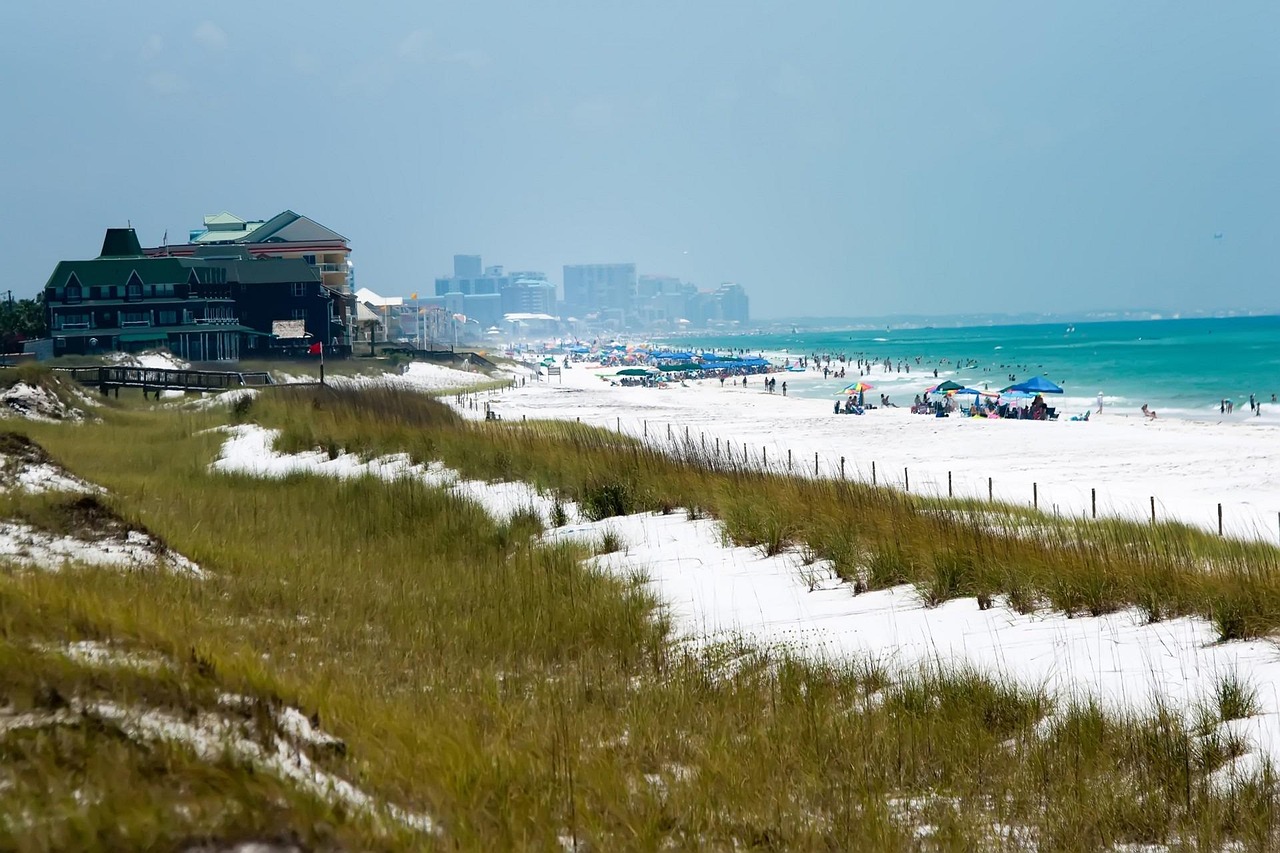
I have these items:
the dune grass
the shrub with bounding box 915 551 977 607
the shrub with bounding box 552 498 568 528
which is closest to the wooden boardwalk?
the dune grass

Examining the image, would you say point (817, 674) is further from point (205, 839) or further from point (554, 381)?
point (554, 381)

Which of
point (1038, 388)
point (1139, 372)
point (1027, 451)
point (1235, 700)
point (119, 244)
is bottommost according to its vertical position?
point (1139, 372)

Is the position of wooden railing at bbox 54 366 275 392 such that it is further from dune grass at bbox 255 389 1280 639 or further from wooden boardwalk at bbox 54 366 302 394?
dune grass at bbox 255 389 1280 639

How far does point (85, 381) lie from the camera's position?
5012 cm

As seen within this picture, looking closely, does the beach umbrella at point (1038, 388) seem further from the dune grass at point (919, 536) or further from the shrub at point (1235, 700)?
the shrub at point (1235, 700)

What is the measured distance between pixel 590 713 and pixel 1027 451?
35.3 meters

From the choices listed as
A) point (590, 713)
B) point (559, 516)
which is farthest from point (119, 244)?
point (590, 713)

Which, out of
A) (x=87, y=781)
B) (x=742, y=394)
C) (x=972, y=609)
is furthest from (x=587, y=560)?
(x=742, y=394)

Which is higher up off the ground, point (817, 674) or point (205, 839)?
point (205, 839)

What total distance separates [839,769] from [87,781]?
10.5ft

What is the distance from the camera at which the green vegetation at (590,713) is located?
13.5ft

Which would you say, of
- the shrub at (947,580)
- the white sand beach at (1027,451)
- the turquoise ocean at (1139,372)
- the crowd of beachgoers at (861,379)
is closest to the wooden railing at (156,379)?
the white sand beach at (1027,451)

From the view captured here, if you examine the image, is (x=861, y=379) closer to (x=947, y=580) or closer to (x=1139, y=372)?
(x=1139, y=372)

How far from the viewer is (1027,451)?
127ft
